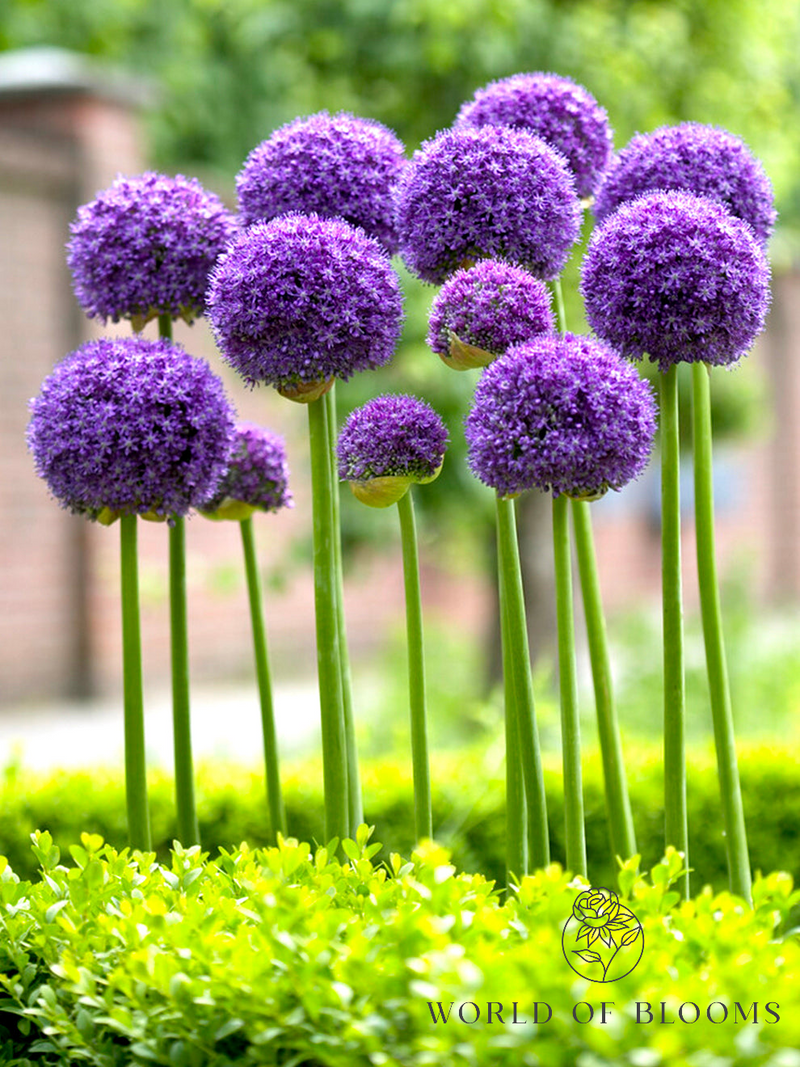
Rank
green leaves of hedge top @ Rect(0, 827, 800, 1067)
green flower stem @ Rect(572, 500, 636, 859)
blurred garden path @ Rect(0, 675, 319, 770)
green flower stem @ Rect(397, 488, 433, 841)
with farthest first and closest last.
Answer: blurred garden path @ Rect(0, 675, 319, 770), green flower stem @ Rect(572, 500, 636, 859), green flower stem @ Rect(397, 488, 433, 841), green leaves of hedge top @ Rect(0, 827, 800, 1067)

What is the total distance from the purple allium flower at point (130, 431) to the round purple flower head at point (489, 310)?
459 mm

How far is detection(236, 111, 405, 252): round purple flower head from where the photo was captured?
241cm

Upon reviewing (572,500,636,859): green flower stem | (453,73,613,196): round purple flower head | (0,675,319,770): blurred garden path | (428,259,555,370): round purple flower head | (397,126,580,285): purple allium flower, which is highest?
(453,73,613,196): round purple flower head

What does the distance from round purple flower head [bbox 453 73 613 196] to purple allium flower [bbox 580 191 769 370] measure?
356 mm

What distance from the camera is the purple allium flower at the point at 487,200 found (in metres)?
2.18

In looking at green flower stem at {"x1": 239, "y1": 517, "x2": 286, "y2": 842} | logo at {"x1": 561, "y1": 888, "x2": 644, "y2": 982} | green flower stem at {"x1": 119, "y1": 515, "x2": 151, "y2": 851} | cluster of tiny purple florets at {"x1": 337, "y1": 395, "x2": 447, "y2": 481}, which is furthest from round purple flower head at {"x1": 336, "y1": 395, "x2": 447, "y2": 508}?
logo at {"x1": 561, "y1": 888, "x2": 644, "y2": 982}

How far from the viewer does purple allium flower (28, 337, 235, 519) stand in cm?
229

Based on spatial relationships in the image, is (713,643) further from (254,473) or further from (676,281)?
(254,473)

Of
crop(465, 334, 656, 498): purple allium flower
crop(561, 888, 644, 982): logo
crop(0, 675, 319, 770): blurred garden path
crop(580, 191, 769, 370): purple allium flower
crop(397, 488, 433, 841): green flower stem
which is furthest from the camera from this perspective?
crop(0, 675, 319, 770): blurred garden path

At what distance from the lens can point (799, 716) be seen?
6488 millimetres

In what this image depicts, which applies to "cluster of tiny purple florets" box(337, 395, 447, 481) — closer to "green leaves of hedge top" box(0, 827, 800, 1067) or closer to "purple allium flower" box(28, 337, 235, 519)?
"purple allium flower" box(28, 337, 235, 519)

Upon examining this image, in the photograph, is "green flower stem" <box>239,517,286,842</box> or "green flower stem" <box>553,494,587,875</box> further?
"green flower stem" <box>239,517,286,842</box>

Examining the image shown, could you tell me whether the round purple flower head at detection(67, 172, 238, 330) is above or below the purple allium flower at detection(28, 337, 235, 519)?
above

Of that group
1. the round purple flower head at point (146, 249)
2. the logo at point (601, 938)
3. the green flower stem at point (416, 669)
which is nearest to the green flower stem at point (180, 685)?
the round purple flower head at point (146, 249)
